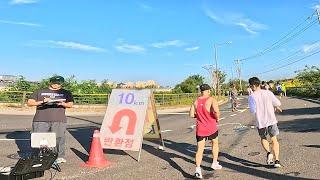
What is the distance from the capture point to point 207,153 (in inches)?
410

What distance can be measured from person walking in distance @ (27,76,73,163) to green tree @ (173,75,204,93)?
65.5 m

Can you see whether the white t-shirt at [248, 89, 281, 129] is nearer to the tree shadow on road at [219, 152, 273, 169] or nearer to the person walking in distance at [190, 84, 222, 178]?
the tree shadow on road at [219, 152, 273, 169]

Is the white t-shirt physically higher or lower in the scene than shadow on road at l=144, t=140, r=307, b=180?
higher

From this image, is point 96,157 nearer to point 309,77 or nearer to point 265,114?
point 265,114

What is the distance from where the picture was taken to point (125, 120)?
10445 mm

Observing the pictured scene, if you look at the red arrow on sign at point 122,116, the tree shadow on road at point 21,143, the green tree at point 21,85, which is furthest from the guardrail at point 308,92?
the red arrow on sign at point 122,116

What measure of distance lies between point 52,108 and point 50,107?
0.14 ft

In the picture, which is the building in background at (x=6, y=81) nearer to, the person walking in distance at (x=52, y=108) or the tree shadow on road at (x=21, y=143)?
the tree shadow on road at (x=21, y=143)

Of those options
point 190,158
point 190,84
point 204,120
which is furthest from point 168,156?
point 190,84

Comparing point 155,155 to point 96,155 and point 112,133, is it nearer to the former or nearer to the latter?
point 112,133

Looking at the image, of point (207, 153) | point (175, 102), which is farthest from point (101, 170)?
point (175, 102)

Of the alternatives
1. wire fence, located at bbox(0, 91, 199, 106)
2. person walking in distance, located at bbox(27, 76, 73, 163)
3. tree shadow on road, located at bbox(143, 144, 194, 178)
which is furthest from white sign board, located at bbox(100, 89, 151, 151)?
wire fence, located at bbox(0, 91, 199, 106)

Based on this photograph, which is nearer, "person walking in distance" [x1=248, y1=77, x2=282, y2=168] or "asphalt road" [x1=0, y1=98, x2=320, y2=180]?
"asphalt road" [x1=0, y1=98, x2=320, y2=180]

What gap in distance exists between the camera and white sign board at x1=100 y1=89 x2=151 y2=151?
10109 mm
